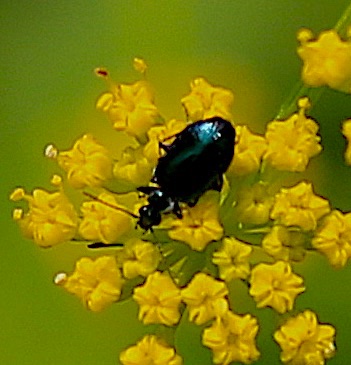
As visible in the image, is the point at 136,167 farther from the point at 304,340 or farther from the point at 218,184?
the point at 304,340

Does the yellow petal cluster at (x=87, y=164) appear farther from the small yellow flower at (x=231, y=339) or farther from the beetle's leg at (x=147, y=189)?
the small yellow flower at (x=231, y=339)

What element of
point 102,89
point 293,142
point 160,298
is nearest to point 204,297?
point 160,298

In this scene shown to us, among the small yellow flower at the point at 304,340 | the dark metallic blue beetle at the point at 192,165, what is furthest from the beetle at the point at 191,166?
the small yellow flower at the point at 304,340

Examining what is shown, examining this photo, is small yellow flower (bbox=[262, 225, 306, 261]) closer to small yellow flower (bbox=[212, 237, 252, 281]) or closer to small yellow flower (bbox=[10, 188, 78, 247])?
small yellow flower (bbox=[212, 237, 252, 281])

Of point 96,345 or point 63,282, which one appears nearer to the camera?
point 63,282

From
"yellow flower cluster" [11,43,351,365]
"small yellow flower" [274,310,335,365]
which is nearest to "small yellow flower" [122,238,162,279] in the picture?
"yellow flower cluster" [11,43,351,365]

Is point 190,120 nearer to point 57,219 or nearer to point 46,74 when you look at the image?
point 57,219

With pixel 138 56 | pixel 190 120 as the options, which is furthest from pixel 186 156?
pixel 138 56
